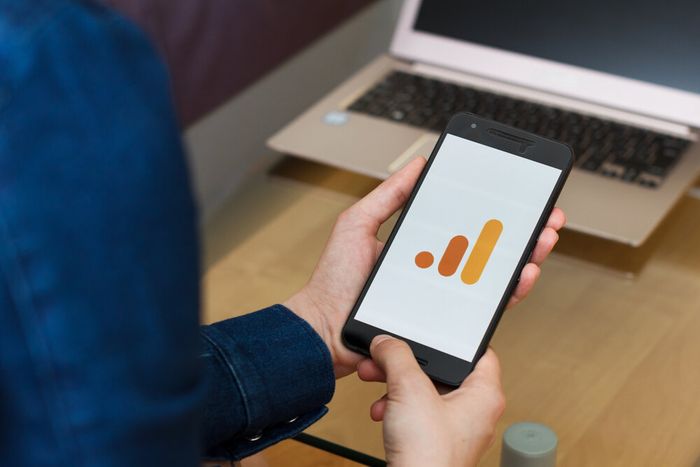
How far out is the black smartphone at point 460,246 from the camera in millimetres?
715

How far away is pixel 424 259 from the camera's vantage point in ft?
2.44

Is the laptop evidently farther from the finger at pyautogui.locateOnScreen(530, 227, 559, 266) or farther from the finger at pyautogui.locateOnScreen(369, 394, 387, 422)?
the finger at pyautogui.locateOnScreen(369, 394, 387, 422)

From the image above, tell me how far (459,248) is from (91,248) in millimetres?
482

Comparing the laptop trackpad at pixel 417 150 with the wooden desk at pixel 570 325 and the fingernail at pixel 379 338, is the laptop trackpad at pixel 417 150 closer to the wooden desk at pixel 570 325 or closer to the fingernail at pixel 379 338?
the wooden desk at pixel 570 325

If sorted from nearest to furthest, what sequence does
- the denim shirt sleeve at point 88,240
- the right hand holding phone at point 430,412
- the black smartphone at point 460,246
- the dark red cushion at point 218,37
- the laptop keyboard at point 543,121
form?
the denim shirt sleeve at point 88,240 → the right hand holding phone at point 430,412 → the black smartphone at point 460,246 → the laptop keyboard at point 543,121 → the dark red cushion at point 218,37

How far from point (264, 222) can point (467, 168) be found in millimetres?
312

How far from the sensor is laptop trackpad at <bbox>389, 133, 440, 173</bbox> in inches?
41.0

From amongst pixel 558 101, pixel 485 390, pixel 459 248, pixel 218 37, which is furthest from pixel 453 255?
pixel 218 37

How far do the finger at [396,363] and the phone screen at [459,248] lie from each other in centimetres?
3

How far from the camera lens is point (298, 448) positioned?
78 cm

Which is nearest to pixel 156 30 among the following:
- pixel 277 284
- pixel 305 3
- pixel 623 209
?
pixel 305 3

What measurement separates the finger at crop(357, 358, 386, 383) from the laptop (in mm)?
315

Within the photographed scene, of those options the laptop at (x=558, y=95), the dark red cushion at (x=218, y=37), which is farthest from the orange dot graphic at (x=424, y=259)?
the dark red cushion at (x=218, y=37)

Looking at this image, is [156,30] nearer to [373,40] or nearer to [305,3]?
[305,3]
